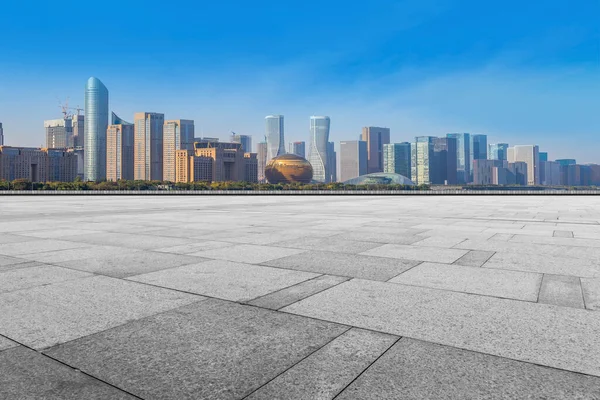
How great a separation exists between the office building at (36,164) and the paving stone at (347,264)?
632 feet

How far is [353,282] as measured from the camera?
730cm

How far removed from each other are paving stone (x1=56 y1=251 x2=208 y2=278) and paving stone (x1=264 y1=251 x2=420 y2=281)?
6.50 ft

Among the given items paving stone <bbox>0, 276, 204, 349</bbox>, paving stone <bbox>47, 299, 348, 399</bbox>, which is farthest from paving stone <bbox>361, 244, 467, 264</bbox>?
paving stone <bbox>0, 276, 204, 349</bbox>

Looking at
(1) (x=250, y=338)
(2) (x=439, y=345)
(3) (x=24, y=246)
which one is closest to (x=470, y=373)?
(2) (x=439, y=345)

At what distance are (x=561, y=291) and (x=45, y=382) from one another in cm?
681

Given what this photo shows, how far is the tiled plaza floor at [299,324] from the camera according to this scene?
12.2 feet

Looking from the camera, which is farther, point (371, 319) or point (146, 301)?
point (146, 301)

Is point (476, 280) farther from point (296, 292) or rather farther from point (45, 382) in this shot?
point (45, 382)

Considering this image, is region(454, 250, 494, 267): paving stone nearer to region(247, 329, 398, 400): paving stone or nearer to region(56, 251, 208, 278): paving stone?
region(247, 329, 398, 400): paving stone

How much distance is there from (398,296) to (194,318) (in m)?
2.88

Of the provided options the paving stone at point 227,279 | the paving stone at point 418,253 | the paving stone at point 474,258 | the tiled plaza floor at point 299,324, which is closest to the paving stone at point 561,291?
the tiled plaza floor at point 299,324

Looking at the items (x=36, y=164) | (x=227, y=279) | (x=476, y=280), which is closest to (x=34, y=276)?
(x=227, y=279)

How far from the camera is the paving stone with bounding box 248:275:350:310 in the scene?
6.06 m

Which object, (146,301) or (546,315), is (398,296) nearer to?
(546,315)
